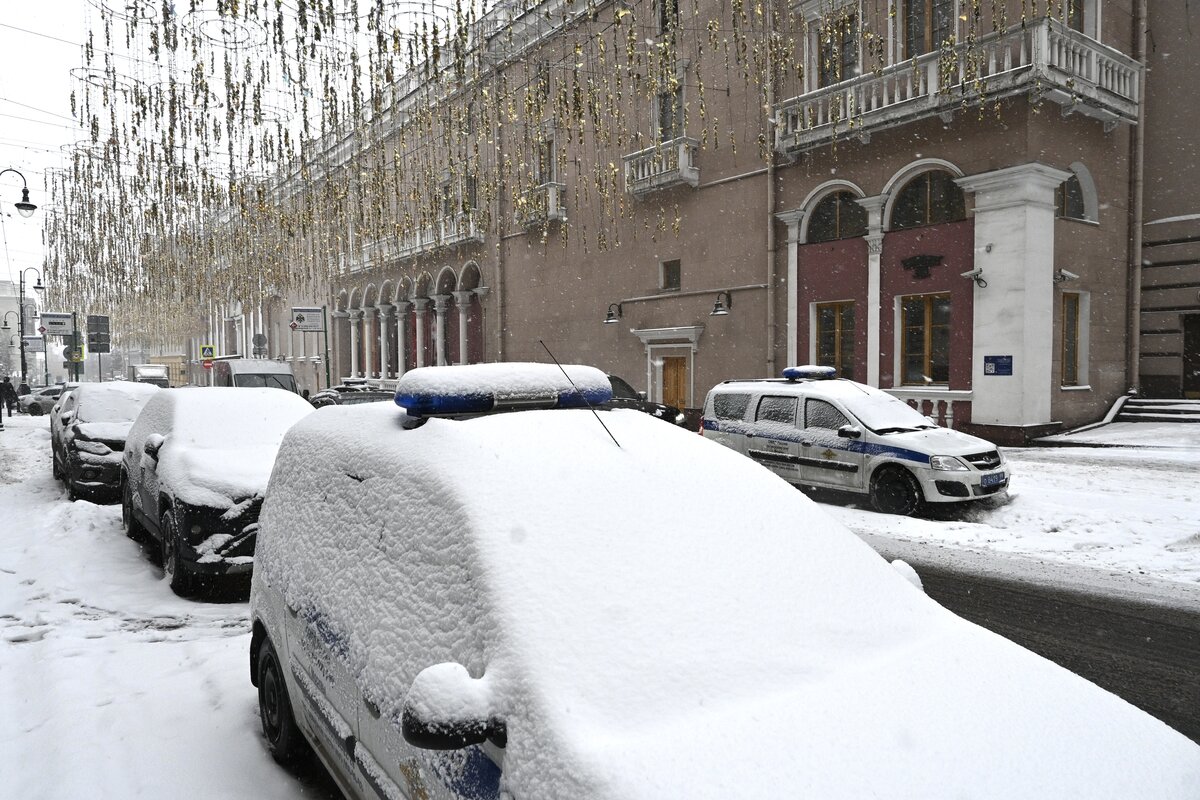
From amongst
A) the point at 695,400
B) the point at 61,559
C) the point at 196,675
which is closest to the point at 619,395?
the point at 695,400

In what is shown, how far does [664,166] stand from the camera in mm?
20250

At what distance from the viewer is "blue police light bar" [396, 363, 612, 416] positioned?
108 inches

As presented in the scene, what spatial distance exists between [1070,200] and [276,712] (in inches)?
687

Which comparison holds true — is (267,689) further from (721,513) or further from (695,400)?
(695,400)

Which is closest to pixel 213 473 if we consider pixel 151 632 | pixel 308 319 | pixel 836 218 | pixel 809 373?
pixel 151 632

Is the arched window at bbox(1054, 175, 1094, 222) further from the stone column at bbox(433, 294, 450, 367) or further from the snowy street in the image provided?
the stone column at bbox(433, 294, 450, 367)

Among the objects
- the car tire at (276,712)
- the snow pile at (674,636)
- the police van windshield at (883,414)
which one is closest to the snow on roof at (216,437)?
the car tire at (276,712)

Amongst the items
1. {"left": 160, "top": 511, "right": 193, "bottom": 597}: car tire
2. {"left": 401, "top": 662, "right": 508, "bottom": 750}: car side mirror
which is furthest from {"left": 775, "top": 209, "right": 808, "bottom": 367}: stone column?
{"left": 401, "top": 662, "right": 508, "bottom": 750}: car side mirror

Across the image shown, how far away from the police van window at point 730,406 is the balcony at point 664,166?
393 inches

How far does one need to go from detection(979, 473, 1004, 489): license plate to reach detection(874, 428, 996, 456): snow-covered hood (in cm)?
32

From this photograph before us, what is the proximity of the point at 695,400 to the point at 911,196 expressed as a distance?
7.33 m

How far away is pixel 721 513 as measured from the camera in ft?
7.97

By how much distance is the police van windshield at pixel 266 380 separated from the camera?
20.8 metres

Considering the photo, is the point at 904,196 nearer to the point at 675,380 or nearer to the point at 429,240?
the point at 675,380
